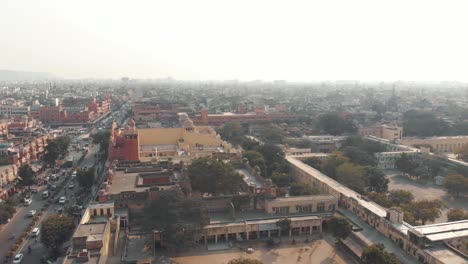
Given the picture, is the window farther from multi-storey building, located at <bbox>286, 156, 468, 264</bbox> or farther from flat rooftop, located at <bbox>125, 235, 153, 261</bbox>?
flat rooftop, located at <bbox>125, 235, 153, 261</bbox>

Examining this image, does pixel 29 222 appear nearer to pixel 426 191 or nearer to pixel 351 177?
pixel 351 177

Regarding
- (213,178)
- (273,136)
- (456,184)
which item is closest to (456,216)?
(456,184)

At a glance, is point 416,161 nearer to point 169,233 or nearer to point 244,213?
point 244,213

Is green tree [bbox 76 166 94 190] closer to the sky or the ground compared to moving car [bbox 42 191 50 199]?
closer to the sky

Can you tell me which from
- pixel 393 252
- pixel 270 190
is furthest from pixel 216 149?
pixel 393 252

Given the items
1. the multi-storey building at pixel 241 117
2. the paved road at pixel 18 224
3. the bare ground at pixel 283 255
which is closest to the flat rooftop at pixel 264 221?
the bare ground at pixel 283 255

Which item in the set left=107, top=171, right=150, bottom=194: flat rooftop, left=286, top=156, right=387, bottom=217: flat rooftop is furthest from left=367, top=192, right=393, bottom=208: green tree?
left=107, top=171, right=150, bottom=194: flat rooftop
